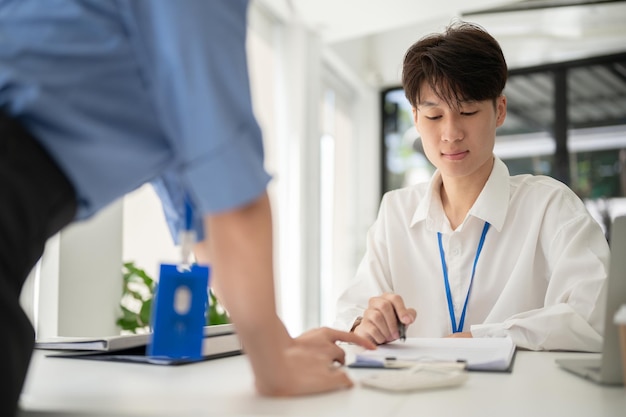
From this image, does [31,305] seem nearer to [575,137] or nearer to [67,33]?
[67,33]

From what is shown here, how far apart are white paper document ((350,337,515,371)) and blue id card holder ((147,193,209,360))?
1.04 feet

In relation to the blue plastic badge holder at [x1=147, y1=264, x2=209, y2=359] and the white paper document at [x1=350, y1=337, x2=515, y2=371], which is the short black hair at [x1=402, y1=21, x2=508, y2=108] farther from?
the blue plastic badge holder at [x1=147, y1=264, x2=209, y2=359]

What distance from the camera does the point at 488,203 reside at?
2072mm

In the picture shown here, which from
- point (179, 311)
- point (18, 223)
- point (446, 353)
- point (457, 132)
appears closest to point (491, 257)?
point (457, 132)

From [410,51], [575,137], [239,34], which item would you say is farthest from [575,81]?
[239,34]

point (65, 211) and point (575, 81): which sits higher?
point (575, 81)

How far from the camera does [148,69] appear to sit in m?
0.85

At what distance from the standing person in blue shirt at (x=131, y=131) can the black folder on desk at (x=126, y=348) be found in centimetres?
49

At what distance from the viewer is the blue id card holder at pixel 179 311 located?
99 cm

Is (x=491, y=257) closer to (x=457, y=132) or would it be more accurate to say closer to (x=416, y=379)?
(x=457, y=132)

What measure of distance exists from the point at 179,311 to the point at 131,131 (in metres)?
0.28

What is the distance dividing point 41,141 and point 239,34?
0.26 m

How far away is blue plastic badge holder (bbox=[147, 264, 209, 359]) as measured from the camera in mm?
994

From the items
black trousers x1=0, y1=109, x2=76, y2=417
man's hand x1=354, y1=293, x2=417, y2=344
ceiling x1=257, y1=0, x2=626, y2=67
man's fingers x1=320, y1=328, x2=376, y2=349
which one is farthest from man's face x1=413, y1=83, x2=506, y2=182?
ceiling x1=257, y1=0, x2=626, y2=67
